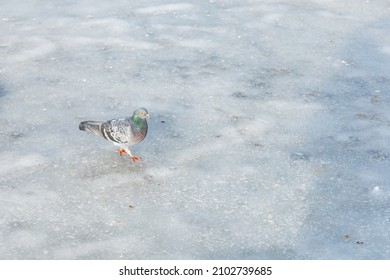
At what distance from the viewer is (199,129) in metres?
8.23

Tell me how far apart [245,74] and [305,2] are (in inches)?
111

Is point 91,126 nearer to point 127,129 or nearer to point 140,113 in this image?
point 127,129

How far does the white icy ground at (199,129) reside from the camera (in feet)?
21.6

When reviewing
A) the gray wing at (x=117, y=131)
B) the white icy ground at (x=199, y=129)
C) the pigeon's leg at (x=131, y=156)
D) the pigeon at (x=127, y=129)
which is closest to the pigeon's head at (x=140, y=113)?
the pigeon at (x=127, y=129)

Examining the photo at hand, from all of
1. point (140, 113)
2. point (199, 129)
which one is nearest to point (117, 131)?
point (140, 113)

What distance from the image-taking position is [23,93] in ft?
A: 29.6

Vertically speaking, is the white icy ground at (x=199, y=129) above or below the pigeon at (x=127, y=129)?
below

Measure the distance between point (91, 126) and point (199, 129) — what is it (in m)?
1.22

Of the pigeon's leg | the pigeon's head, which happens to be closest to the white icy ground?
the pigeon's leg

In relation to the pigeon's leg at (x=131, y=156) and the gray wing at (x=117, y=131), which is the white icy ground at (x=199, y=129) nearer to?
the pigeon's leg at (x=131, y=156)

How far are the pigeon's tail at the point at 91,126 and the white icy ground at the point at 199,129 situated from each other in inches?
10.3

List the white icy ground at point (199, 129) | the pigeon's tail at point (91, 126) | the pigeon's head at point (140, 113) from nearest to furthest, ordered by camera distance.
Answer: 1. the white icy ground at point (199, 129)
2. the pigeon's head at point (140, 113)
3. the pigeon's tail at point (91, 126)
